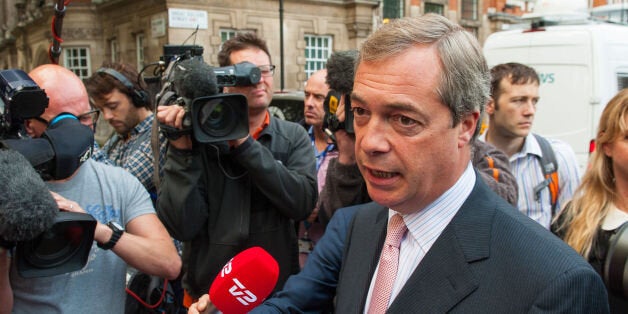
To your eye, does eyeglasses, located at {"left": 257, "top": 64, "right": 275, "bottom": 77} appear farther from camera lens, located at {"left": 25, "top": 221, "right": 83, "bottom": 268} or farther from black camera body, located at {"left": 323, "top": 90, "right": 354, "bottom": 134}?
camera lens, located at {"left": 25, "top": 221, "right": 83, "bottom": 268}

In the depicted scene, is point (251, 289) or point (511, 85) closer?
point (251, 289)

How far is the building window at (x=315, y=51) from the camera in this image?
59.5 ft

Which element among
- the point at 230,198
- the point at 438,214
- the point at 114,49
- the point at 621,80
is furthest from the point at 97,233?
the point at 114,49

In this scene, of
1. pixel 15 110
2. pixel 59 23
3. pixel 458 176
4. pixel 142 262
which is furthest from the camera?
pixel 59 23

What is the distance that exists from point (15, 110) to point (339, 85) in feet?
5.01

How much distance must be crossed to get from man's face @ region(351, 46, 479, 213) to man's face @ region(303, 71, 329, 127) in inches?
98.4

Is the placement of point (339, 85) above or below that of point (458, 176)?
above

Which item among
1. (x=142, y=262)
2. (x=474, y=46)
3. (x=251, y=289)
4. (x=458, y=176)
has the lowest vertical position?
(x=142, y=262)

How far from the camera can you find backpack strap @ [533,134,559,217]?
3.36 metres

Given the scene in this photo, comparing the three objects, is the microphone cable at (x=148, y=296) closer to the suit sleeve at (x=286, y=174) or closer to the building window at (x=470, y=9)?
the suit sleeve at (x=286, y=174)

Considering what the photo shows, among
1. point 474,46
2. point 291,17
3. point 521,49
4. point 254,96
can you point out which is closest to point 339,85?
point 254,96

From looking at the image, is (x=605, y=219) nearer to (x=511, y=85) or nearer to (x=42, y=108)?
(x=511, y=85)

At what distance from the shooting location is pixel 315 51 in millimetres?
18406

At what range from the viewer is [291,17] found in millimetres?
Result: 17312
